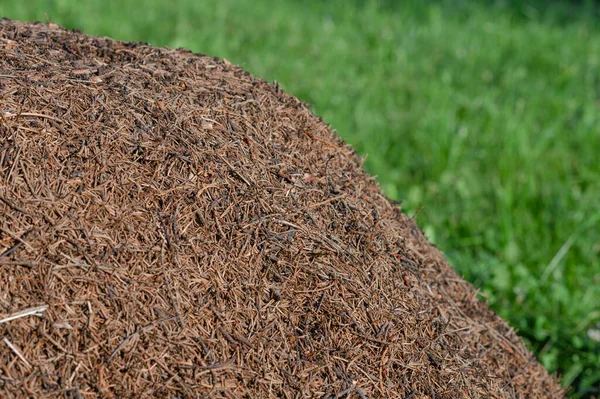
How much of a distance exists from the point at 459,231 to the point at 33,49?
3012 millimetres

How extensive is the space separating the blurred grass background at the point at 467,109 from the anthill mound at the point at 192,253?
1348 millimetres

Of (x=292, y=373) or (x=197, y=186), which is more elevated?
(x=197, y=186)

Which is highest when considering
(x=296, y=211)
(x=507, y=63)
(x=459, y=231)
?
(x=296, y=211)

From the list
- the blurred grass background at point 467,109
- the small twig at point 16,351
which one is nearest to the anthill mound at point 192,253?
the small twig at point 16,351

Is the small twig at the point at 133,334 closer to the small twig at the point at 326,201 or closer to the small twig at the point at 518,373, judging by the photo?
the small twig at the point at 326,201

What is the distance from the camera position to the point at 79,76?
7.10ft

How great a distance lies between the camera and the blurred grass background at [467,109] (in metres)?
3.84

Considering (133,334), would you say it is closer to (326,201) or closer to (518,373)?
(326,201)

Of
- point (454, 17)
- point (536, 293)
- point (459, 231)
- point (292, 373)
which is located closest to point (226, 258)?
point (292, 373)

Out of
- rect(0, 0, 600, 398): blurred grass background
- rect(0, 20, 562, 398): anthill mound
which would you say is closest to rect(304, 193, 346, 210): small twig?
rect(0, 20, 562, 398): anthill mound

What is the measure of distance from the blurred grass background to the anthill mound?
4.42 ft

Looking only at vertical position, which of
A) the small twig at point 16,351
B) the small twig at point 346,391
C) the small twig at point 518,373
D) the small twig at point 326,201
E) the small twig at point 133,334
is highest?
the small twig at point 326,201

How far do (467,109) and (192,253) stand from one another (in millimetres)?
4164

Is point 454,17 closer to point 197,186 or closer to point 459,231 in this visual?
point 459,231
